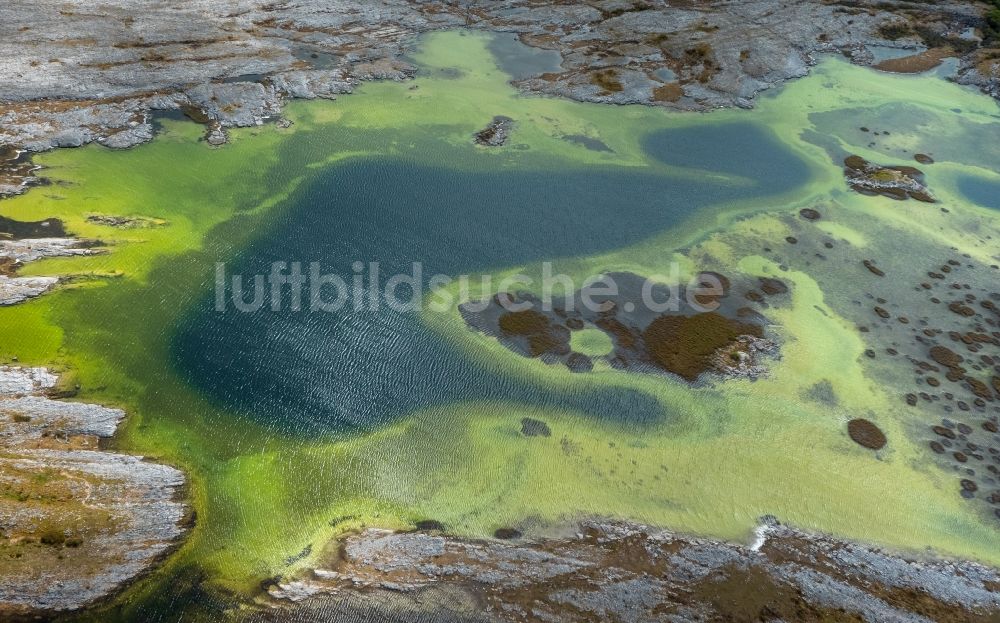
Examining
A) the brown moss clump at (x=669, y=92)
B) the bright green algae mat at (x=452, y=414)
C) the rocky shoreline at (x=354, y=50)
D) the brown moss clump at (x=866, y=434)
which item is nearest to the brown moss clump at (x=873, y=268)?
the bright green algae mat at (x=452, y=414)

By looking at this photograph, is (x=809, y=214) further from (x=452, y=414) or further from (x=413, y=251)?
(x=452, y=414)

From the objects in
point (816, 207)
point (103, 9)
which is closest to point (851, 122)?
point (816, 207)

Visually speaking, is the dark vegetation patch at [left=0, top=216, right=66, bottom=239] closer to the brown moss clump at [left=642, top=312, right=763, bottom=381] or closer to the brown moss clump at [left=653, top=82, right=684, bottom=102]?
the brown moss clump at [left=642, top=312, right=763, bottom=381]

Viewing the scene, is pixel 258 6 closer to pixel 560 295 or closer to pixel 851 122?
pixel 560 295

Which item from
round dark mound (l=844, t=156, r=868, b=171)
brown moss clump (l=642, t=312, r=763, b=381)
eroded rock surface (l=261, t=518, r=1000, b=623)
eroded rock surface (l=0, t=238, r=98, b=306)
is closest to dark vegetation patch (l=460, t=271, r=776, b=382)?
brown moss clump (l=642, t=312, r=763, b=381)

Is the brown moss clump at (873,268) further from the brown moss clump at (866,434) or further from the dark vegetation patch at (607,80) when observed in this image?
the dark vegetation patch at (607,80)

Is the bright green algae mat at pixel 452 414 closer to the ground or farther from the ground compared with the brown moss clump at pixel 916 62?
closer to the ground
